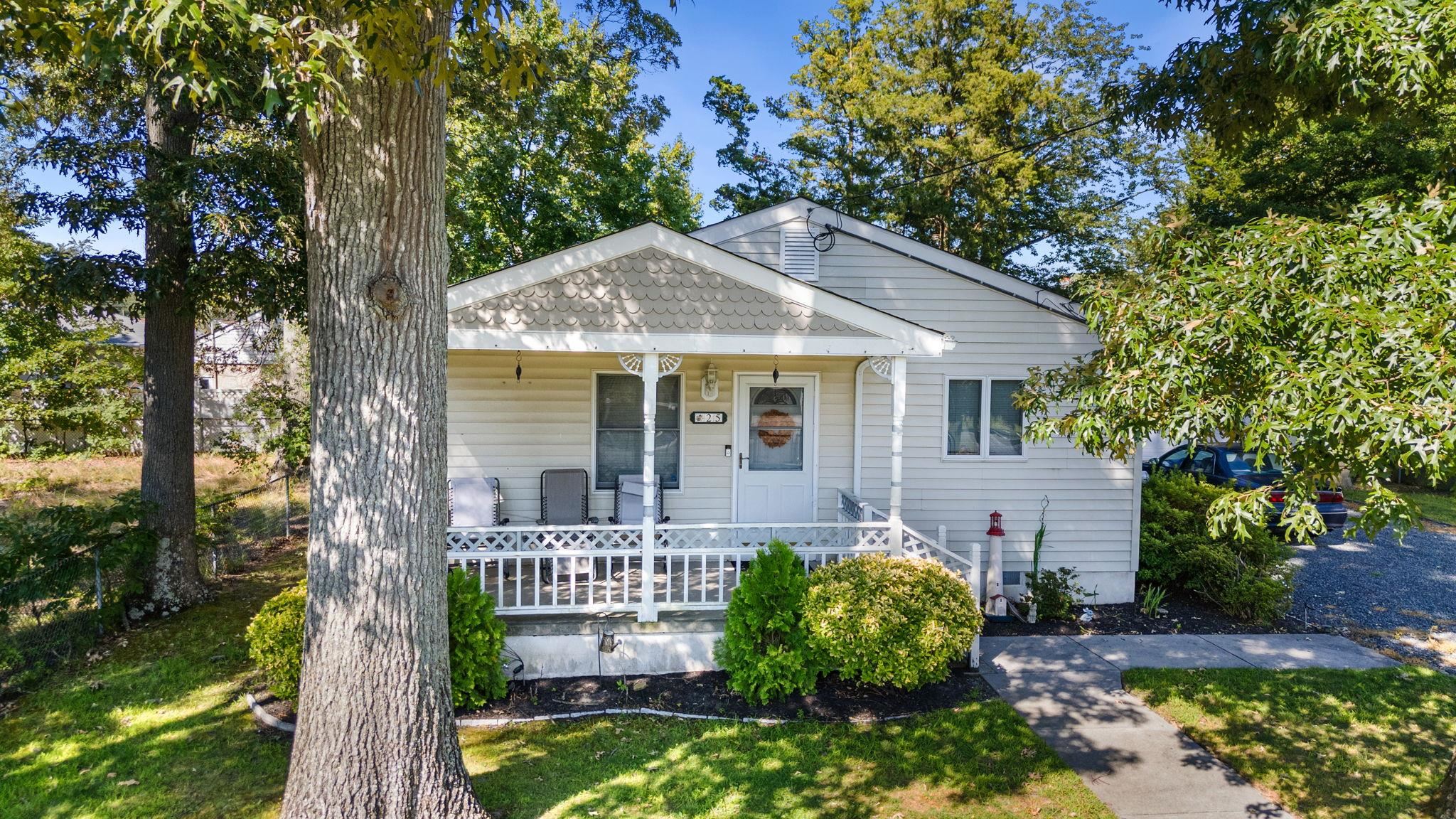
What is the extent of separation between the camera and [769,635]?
582cm

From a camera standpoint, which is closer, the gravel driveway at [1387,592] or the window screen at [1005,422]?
the gravel driveway at [1387,592]

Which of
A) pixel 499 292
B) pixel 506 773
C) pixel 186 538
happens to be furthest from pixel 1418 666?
pixel 186 538

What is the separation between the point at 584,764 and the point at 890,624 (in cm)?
243

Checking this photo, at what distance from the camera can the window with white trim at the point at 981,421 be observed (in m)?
8.29

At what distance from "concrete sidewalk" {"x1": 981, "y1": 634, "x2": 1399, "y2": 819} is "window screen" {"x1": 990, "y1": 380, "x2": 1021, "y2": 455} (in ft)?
7.23

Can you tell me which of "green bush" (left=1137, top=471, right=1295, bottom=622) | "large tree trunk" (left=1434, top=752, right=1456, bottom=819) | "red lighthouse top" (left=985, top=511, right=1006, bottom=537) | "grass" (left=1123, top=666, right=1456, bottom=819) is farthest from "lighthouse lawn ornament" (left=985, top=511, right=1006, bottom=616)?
"large tree trunk" (left=1434, top=752, right=1456, bottom=819)

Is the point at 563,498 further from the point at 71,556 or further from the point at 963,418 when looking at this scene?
the point at 963,418

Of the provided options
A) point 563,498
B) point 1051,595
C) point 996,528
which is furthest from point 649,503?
point 1051,595

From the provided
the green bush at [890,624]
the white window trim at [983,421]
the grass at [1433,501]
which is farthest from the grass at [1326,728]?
the grass at [1433,501]

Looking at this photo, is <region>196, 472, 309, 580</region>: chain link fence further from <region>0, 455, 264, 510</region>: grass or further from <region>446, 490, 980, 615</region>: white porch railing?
<region>446, 490, 980, 615</region>: white porch railing

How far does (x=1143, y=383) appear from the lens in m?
3.80

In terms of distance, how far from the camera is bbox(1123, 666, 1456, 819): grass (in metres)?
4.40

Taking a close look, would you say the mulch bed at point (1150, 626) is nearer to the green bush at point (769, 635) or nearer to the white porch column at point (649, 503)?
the green bush at point (769, 635)

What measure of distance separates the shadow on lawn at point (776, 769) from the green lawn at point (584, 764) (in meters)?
0.01
